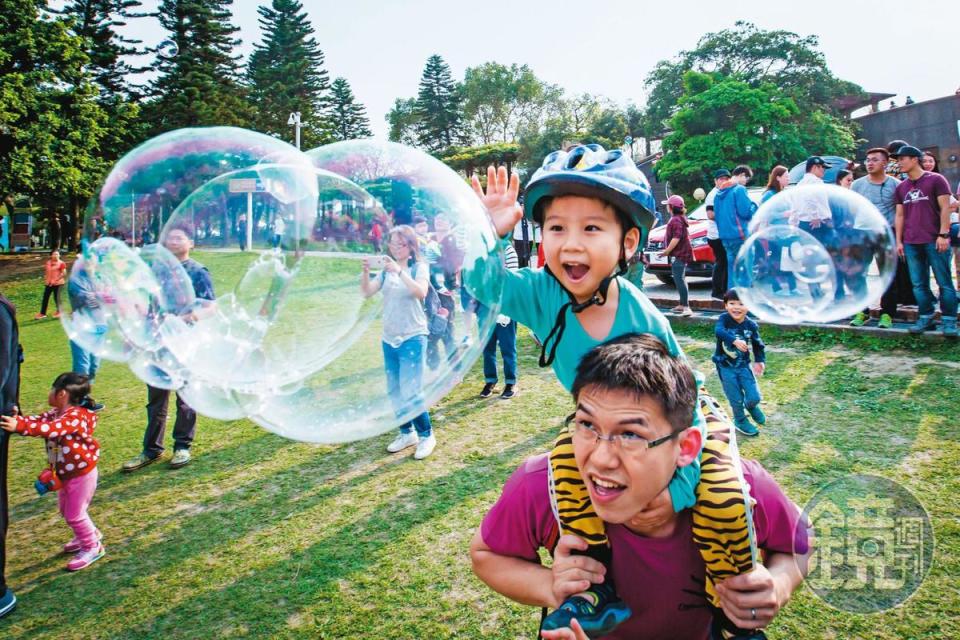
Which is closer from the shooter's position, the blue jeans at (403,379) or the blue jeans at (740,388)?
the blue jeans at (403,379)

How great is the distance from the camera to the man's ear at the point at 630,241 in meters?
1.80

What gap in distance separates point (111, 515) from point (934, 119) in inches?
1554

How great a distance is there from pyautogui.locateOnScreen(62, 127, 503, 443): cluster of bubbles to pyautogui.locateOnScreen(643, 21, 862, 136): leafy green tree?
43.4 m

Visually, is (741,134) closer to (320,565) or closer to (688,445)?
(320,565)

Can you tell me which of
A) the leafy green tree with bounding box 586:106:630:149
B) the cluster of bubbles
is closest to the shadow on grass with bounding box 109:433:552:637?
the cluster of bubbles

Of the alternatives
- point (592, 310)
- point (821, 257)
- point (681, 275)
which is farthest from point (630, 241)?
point (681, 275)

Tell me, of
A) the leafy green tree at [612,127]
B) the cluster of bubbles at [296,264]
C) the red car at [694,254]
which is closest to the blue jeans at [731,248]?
the red car at [694,254]

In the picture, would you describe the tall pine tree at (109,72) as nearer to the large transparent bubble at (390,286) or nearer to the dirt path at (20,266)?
the dirt path at (20,266)

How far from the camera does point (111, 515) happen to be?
4.33 meters

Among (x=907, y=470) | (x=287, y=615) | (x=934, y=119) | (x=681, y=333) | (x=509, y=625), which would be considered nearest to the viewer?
(x=509, y=625)

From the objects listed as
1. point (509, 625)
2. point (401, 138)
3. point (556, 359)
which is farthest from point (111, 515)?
point (401, 138)

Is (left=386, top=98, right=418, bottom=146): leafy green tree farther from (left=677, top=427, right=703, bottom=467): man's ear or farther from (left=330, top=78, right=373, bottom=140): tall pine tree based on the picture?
(left=677, top=427, right=703, bottom=467): man's ear

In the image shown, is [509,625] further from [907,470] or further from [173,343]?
[907,470]

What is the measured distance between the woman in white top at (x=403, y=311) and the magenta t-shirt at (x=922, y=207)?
6.66 metres
